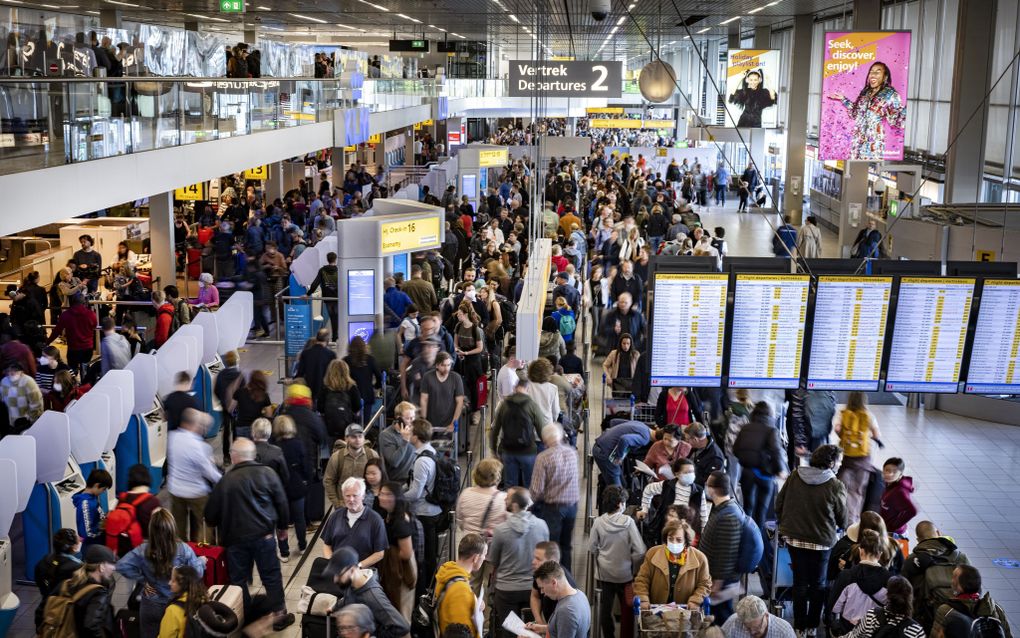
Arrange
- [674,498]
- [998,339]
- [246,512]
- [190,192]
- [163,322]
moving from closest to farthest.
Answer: [246,512] < [674,498] < [998,339] < [163,322] < [190,192]

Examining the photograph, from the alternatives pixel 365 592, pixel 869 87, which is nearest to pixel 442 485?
pixel 365 592

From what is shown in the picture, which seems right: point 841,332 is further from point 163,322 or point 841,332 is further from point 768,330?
point 163,322

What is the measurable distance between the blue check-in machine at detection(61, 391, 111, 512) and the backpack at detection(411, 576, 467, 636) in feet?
11.6

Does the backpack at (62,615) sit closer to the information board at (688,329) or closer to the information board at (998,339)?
the information board at (688,329)

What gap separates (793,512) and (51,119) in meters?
8.80

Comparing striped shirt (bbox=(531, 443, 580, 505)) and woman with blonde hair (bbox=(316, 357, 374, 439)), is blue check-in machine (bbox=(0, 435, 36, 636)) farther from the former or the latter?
striped shirt (bbox=(531, 443, 580, 505))

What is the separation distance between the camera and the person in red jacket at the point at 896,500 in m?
7.85

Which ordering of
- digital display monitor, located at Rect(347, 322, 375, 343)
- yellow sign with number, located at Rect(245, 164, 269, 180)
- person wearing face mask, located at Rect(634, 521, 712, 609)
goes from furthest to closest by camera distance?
yellow sign with number, located at Rect(245, 164, 269, 180)
digital display monitor, located at Rect(347, 322, 375, 343)
person wearing face mask, located at Rect(634, 521, 712, 609)

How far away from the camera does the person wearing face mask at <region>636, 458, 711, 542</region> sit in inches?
286

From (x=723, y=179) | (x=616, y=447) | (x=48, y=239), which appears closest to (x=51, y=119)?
(x=616, y=447)

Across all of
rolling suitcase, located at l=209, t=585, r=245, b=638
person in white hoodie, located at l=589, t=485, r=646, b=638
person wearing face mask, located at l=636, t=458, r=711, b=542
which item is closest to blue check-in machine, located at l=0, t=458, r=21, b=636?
rolling suitcase, located at l=209, t=585, r=245, b=638

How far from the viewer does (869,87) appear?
18.8 meters

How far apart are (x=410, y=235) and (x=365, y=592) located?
8918 millimetres

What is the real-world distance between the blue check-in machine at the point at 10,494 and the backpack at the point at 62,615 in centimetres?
164
